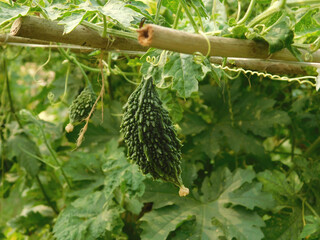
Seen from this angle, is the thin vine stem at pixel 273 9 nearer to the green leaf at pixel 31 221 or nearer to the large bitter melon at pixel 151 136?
the large bitter melon at pixel 151 136

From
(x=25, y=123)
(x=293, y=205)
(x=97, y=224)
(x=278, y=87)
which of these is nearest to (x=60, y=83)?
(x=25, y=123)

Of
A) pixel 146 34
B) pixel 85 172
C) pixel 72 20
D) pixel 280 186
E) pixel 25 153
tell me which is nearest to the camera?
pixel 146 34

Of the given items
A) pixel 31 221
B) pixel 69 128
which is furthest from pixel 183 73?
pixel 31 221

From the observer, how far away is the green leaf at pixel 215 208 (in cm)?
131

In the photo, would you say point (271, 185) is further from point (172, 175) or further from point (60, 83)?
point (60, 83)

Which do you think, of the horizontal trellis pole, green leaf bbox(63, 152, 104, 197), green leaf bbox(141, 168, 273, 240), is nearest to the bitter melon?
the horizontal trellis pole

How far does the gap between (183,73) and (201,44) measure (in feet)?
0.64

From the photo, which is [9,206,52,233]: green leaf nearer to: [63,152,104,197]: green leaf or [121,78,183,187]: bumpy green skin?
[63,152,104,197]: green leaf

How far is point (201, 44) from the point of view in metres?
0.75

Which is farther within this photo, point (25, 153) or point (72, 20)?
point (25, 153)

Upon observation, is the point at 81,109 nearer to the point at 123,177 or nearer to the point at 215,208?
the point at 123,177

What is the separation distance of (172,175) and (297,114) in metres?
1.14

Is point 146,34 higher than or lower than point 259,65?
higher

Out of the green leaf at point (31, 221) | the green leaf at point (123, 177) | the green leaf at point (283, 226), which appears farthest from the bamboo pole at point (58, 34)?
the green leaf at point (31, 221)
